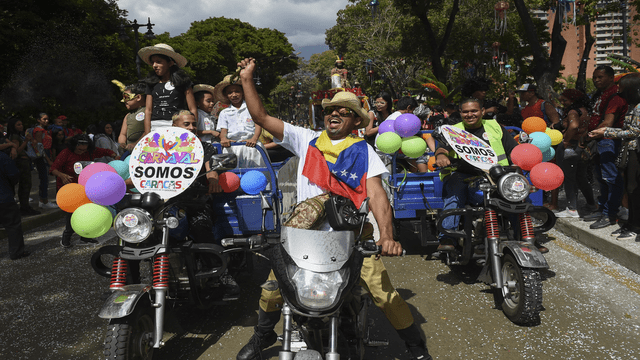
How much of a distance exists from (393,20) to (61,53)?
21.6 metres

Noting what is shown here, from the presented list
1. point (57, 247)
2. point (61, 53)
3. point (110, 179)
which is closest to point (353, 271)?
point (110, 179)

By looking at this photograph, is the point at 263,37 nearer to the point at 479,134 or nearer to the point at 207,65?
the point at 207,65

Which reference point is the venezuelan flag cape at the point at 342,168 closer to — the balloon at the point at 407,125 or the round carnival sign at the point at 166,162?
the round carnival sign at the point at 166,162

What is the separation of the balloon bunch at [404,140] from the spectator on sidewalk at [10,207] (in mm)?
5185

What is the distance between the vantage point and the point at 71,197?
320 cm

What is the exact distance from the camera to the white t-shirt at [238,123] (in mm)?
5871

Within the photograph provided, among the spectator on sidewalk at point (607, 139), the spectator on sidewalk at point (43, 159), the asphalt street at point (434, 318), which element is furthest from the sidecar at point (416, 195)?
the spectator on sidewalk at point (43, 159)

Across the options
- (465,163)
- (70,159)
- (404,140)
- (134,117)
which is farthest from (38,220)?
(465,163)

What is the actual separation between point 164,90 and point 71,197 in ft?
7.64

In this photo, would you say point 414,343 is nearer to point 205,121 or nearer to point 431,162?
point 431,162

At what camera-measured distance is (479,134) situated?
4.53 metres

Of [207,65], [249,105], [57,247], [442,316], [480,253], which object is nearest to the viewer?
[249,105]

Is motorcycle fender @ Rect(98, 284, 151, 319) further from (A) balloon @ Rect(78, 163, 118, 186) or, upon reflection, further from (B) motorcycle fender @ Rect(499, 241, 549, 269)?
(B) motorcycle fender @ Rect(499, 241, 549, 269)

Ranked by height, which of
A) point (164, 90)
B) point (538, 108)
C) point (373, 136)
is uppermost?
point (164, 90)
